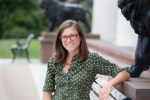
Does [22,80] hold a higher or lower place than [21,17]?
higher

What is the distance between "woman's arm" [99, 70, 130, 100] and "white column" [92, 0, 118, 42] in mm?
11619

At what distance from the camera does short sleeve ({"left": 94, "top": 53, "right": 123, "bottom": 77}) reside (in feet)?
12.2

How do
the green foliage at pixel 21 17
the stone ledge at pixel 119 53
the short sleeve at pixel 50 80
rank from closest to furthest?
the short sleeve at pixel 50 80, the stone ledge at pixel 119 53, the green foliage at pixel 21 17

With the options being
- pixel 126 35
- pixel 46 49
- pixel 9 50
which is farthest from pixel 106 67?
pixel 9 50

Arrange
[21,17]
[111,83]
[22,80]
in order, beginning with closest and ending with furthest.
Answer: [111,83] < [22,80] < [21,17]

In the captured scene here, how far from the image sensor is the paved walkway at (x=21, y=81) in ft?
27.8

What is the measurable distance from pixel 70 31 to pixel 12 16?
31.8m

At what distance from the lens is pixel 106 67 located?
147 inches

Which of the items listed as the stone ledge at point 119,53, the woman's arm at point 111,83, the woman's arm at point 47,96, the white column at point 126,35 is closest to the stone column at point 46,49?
the stone ledge at point 119,53

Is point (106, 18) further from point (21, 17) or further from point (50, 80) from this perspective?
point (21, 17)

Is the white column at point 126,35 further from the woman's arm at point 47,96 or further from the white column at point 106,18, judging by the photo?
the woman's arm at point 47,96

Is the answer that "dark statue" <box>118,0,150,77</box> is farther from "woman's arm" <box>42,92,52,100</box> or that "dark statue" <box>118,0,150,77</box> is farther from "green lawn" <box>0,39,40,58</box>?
"green lawn" <box>0,39,40,58</box>

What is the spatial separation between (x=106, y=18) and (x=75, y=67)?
11.9 meters

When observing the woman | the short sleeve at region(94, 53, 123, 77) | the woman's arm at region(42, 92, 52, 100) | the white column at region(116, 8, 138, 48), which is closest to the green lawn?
the white column at region(116, 8, 138, 48)
